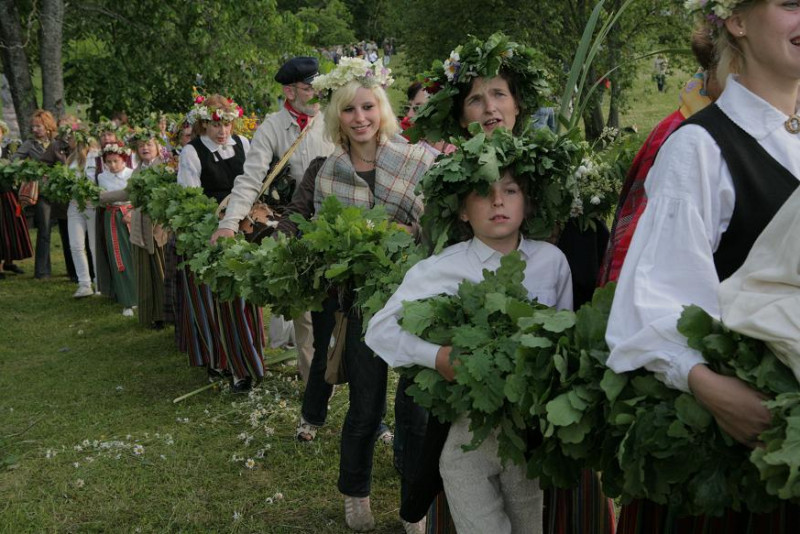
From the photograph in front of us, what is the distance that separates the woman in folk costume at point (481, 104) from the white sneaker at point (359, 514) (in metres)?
0.78

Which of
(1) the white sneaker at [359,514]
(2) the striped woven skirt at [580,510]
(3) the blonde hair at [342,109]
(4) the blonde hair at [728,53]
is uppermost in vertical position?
(4) the blonde hair at [728,53]

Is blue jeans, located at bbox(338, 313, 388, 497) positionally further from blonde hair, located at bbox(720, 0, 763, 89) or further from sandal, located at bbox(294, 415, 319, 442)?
blonde hair, located at bbox(720, 0, 763, 89)

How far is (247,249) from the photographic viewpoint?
502cm

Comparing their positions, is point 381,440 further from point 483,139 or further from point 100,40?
point 100,40

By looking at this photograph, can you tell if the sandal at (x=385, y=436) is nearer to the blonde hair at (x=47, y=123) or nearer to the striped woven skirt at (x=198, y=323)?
the striped woven skirt at (x=198, y=323)

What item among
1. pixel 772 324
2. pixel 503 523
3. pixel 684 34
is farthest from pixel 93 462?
pixel 684 34

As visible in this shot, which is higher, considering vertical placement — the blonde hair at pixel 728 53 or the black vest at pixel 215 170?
the blonde hair at pixel 728 53

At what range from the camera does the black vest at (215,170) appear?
287 inches

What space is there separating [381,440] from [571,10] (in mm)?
19181

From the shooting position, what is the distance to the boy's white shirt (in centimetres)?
299

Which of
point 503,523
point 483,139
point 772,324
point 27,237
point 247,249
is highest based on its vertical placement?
point 483,139

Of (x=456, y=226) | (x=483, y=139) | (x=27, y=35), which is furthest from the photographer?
(x=27, y=35)

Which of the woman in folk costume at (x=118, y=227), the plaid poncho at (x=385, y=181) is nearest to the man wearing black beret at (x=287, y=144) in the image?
the plaid poncho at (x=385, y=181)

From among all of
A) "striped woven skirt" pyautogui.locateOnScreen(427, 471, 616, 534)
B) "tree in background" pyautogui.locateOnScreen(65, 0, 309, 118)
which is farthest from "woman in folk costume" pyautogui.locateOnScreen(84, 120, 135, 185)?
"striped woven skirt" pyautogui.locateOnScreen(427, 471, 616, 534)
